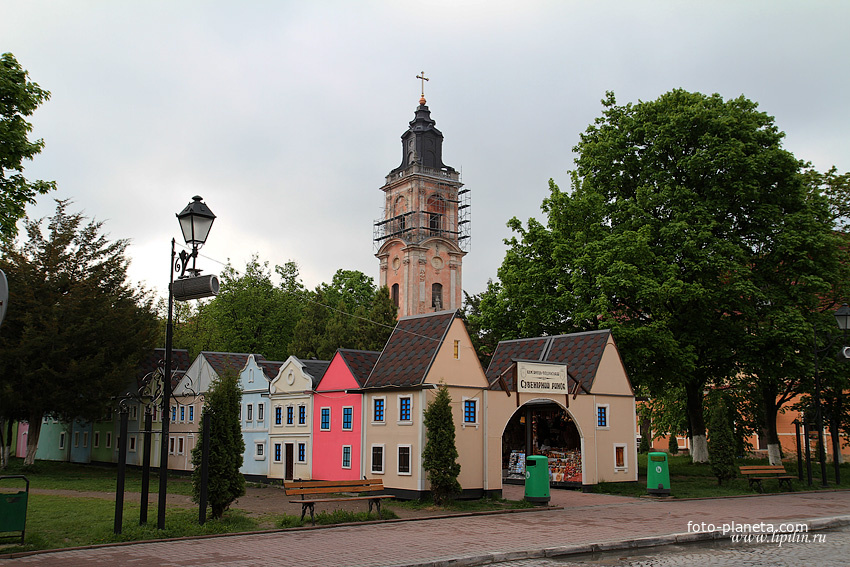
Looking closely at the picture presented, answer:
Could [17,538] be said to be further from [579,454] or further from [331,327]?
[331,327]

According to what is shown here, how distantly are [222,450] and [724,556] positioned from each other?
10.9m

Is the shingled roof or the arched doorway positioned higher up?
the shingled roof

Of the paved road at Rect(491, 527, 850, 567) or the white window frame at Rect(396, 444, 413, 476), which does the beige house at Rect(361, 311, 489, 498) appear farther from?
the paved road at Rect(491, 527, 850, 567)

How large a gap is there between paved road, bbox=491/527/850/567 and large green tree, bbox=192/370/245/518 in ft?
24.3

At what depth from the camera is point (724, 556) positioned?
12992 mm

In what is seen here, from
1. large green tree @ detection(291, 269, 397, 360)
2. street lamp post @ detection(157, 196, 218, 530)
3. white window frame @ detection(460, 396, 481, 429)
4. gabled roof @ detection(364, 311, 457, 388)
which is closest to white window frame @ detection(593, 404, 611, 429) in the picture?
white window frame @ detection(460, 396, 481, 429)

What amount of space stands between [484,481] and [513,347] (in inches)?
346

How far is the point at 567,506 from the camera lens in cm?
2208

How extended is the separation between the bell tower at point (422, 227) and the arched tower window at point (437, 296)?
0.04 meters

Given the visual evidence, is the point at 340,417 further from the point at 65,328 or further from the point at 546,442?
the point at 65,328

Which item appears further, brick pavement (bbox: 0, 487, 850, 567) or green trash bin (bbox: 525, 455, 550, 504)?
green trash bin (bbox: 525, 455, 550, 504)

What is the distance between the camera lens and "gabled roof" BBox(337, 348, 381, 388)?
2733 cm

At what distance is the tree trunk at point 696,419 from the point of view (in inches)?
Result: 1391

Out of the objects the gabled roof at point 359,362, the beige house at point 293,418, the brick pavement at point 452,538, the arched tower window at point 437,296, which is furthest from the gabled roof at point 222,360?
the arched tower window at point 437,296
